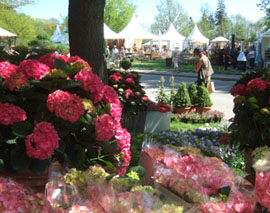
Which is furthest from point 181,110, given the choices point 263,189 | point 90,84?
point 263,189

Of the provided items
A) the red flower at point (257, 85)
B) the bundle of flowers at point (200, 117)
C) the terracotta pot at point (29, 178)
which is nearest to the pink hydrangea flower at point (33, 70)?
the terracotta pot at point (29, 178)

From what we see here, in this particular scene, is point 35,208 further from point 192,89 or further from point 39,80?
point 192,89

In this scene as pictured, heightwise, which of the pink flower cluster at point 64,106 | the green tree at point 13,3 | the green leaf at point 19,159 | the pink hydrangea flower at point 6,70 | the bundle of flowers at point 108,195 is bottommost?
the green leaf at point 19,159

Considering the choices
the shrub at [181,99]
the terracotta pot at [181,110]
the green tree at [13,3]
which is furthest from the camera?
the green tree at [13,3]

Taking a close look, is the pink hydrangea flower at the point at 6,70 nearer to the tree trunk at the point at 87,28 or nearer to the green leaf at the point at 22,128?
the green leaf at the point at 22,128

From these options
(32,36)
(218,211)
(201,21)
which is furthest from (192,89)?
(201,21)

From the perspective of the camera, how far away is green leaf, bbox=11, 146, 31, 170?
5.89ft

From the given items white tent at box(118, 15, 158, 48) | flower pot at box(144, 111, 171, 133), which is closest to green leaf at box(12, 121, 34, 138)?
flower pot at box(144, 111, 171, 133)

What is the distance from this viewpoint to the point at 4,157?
6.26ft

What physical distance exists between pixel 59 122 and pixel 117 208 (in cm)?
89

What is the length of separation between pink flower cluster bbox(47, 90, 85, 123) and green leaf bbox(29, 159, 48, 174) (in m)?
0.29

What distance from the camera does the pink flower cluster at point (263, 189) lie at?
128 cm

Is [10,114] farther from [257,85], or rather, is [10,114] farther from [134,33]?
[134,33]

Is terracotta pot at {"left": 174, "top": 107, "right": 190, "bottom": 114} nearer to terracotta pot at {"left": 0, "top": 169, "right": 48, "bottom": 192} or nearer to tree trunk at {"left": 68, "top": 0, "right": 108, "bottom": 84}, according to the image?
tree trunk at {"left": 68, "top": 0, "right": 108, "bottom": 84}
